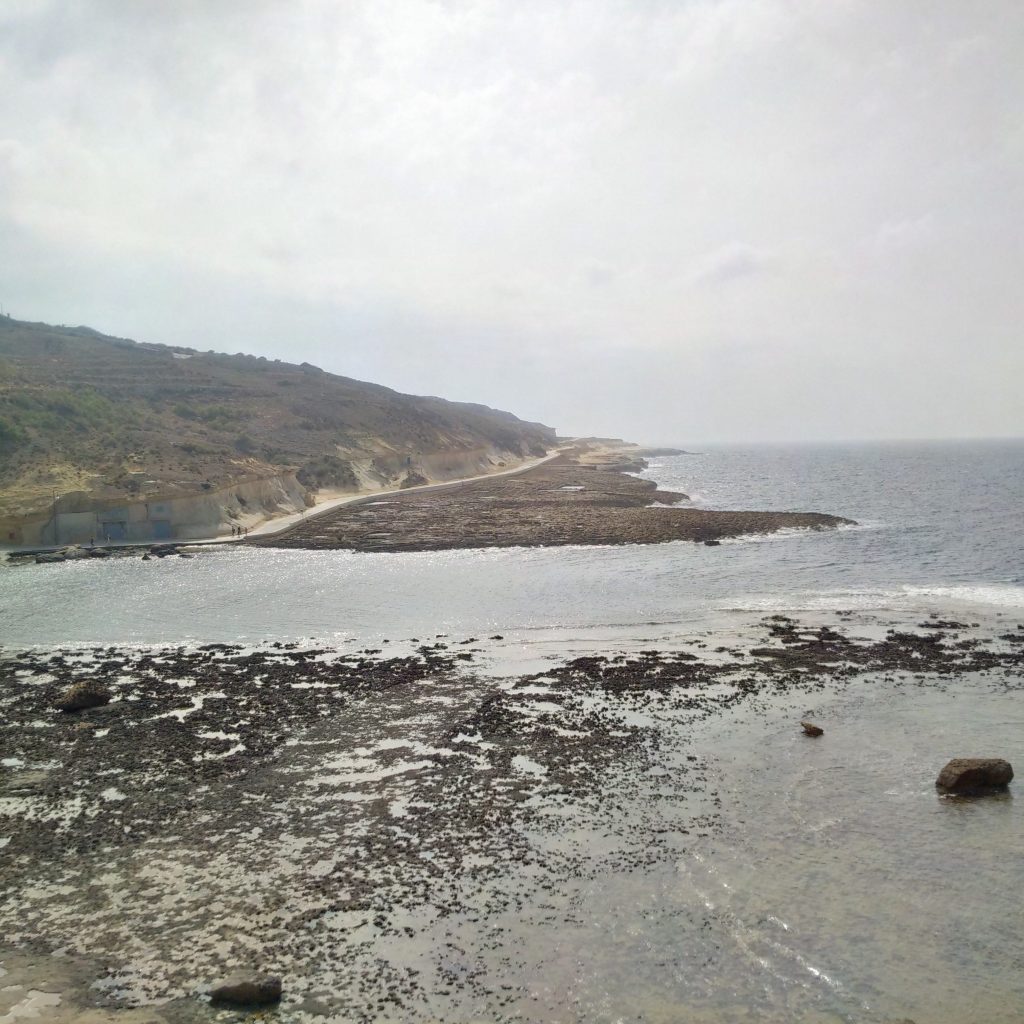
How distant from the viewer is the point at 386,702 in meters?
20.2

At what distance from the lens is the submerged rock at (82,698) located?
19.6 meters

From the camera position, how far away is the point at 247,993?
9375mm

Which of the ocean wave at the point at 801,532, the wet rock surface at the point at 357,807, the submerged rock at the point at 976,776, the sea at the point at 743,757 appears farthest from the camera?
the ocean wave at the point at 801,532

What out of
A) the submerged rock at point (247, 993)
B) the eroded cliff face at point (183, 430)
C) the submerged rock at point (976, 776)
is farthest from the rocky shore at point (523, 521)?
the submerged rock at point (247, 993)

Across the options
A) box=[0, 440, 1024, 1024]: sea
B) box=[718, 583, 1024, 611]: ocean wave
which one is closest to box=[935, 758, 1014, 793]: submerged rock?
box=[0, 440, 1024, 1024]: sea

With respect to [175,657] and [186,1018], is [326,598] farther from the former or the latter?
[186,1018]

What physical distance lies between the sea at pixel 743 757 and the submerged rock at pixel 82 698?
6363 mm

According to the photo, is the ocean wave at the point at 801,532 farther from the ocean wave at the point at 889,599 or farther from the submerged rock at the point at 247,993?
the submerged rock at the point at 247,993

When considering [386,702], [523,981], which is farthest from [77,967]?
[386,702]

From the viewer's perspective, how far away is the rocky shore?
51188mm

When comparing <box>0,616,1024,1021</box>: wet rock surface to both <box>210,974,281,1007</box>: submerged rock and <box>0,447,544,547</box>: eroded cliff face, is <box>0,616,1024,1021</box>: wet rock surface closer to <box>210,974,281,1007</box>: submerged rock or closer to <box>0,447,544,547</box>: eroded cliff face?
<box>210,974,281,1007</box>: submerged rock

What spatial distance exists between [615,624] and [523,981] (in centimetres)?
1931

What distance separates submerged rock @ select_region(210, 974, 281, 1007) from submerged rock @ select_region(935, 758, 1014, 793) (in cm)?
1187

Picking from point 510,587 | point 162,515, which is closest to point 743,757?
point 510,587
